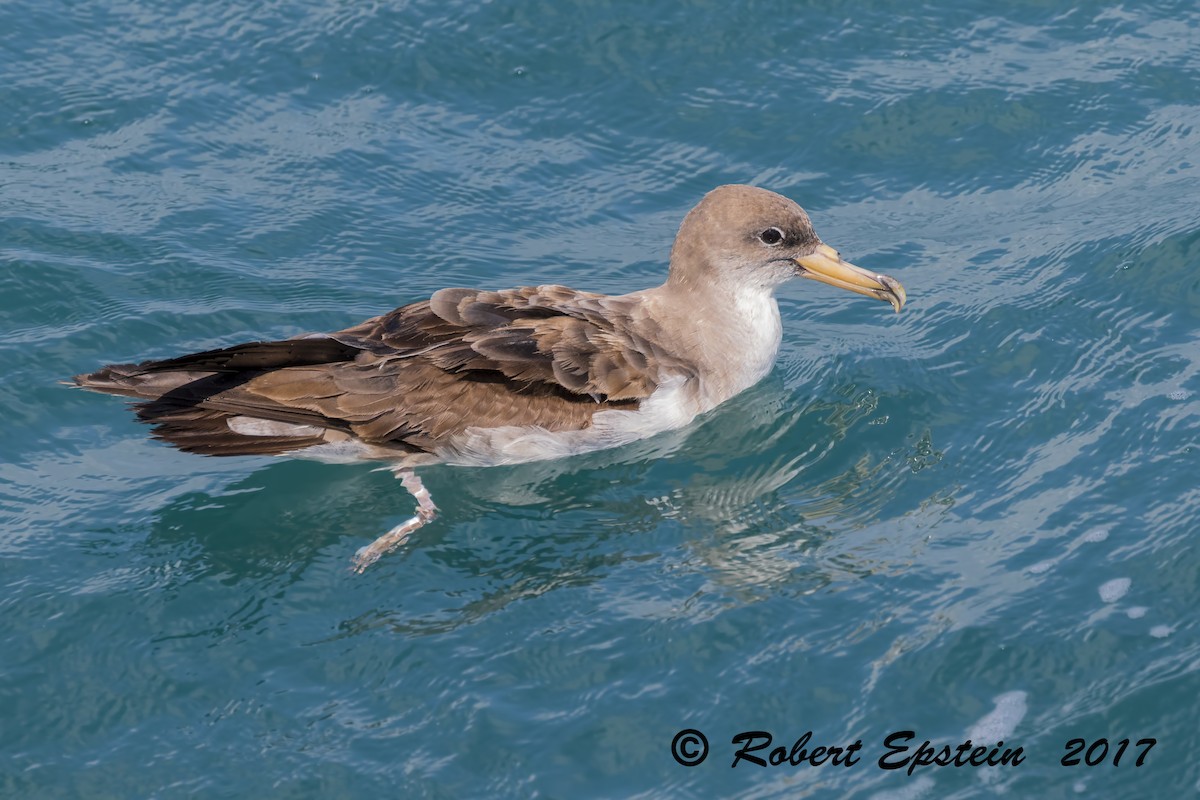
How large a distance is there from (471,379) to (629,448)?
3.37ft

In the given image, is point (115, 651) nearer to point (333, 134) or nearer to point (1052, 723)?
point (1052, 723)

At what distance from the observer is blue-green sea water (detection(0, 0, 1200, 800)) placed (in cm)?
695

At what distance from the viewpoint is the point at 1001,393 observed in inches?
363

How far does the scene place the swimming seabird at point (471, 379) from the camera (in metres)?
8.48

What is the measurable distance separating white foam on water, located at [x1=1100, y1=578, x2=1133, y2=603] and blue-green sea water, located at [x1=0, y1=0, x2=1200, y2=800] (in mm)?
17

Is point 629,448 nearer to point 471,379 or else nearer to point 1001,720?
point 471,379

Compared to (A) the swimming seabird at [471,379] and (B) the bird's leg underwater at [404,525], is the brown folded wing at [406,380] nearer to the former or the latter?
(A) the swimming seabird at [471,379]

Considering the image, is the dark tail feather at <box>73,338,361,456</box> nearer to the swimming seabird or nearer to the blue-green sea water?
the swimming seabird

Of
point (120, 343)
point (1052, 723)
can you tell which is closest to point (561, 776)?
point (1052, 723)

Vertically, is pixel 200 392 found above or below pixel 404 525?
above

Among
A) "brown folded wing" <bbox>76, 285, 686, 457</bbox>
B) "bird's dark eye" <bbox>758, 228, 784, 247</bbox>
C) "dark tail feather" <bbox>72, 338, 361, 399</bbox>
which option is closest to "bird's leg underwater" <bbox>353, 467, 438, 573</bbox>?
"brown folded wing" <bbox>76, 285, 686, 457</bbox>

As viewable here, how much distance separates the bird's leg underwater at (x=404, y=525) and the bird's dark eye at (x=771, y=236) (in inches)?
100

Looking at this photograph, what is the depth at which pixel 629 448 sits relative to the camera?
9.10 m

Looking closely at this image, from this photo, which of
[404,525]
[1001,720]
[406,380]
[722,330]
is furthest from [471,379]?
[1001,720]
